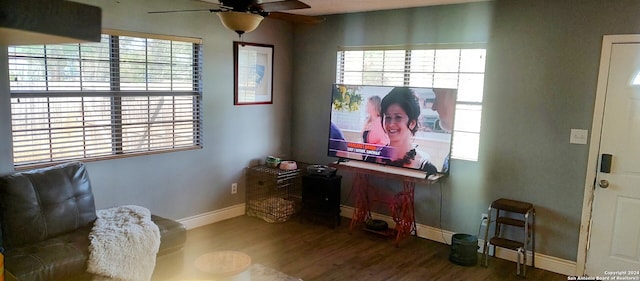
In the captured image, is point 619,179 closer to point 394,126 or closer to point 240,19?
point 394,126

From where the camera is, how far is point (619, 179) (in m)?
3.52

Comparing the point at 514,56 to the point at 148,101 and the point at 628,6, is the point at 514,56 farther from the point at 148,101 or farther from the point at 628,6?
the point at 148,101

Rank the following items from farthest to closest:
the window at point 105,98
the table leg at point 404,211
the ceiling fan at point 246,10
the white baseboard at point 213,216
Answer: the white baseboard at point 213,216 < the table leg at point 404,211 < the window at point 105,98 < the ceiling fan at point 246,10

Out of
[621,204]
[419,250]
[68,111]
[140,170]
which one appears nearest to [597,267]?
[621,204]

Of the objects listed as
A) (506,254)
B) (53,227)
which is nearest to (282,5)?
(53,227)

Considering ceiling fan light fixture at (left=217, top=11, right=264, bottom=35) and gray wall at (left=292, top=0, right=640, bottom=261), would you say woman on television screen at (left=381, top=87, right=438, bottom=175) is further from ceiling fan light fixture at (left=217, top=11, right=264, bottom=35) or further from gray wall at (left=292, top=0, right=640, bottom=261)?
ceiling fan light fixture at (left=217, top=11, right=264, bottom=35)

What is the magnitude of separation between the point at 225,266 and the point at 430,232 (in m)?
2.50

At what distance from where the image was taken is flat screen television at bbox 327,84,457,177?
4141mm

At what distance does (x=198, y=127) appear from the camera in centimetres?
460

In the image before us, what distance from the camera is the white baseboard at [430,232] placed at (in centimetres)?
383

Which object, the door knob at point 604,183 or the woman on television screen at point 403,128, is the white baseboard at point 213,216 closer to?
the woman on television screen at point 403,128

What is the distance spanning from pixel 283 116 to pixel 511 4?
281 cm

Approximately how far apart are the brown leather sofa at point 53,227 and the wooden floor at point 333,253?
0.40m

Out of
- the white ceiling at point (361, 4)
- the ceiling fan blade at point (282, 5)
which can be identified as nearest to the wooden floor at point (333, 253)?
the ceiling fan blade at point (282, 5)
